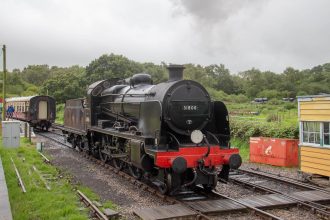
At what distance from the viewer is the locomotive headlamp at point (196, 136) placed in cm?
916

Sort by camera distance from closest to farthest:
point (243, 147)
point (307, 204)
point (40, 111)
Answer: point (307, 204)
point (243, 147)
point (40, 111)

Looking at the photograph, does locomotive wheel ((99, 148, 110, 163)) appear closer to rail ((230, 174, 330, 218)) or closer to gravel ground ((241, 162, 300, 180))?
gravel ground ((241, 162, 300, 180))

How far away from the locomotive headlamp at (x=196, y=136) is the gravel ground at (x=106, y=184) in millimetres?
1639

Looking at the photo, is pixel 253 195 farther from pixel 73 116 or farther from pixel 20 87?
pixel 20 87

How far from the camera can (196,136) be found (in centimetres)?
920

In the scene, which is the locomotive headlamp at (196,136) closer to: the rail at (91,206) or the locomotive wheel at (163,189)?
the locomotive wheel at (163,189)

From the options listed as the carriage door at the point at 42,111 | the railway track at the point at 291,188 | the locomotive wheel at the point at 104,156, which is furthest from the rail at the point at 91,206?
the carriage door at the point at 42,111

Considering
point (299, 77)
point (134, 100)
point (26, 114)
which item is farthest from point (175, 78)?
point (299, 77)

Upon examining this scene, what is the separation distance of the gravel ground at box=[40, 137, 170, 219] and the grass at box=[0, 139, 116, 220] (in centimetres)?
36

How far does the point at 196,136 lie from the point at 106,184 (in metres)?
3.21

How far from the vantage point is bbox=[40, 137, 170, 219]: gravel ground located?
870 cm

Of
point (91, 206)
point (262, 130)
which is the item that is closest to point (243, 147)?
point (262, 130)

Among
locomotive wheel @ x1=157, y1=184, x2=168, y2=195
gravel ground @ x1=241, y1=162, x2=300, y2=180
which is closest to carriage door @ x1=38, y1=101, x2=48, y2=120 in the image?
gravel ground @ x1=241, y1=162, x2=300, y2=180

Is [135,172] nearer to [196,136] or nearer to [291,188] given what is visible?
[196,136]
